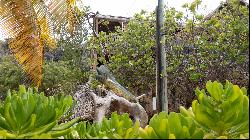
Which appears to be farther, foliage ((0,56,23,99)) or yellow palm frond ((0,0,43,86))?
foliage ((0,56,23,99))

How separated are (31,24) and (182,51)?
4330 millimetres

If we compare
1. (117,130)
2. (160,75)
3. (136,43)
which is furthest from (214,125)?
(136,43)

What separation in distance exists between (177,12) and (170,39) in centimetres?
75

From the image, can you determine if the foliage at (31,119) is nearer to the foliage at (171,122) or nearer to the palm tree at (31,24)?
the foliage at (171,122)

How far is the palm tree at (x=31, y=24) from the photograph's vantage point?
8.99 m

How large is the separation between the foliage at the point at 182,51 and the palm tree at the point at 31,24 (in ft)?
10.4

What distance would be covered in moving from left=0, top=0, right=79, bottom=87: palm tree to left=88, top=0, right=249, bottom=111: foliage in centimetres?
318

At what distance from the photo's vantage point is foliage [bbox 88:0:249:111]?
10719mm

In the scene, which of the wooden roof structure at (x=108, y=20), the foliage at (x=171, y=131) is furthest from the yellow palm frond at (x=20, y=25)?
the wooden roof structure at (x=108, y=20)

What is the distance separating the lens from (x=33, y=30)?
9023 mm

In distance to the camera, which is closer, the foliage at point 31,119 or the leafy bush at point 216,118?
the leafy bush at point 216,118

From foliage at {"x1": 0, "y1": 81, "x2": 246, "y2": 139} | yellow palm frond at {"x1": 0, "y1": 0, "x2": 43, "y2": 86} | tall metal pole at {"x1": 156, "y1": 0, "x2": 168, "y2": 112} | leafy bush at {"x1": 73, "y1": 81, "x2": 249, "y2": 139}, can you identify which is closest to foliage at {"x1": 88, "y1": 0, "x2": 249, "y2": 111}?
tall metal pole at {"x1": 156, "y1": 0, "x2": 168, "y2": 112}

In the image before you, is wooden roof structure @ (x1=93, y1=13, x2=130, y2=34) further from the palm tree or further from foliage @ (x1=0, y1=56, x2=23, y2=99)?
the palm tree

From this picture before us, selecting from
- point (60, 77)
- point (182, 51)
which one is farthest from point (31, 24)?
point (60, 77)
